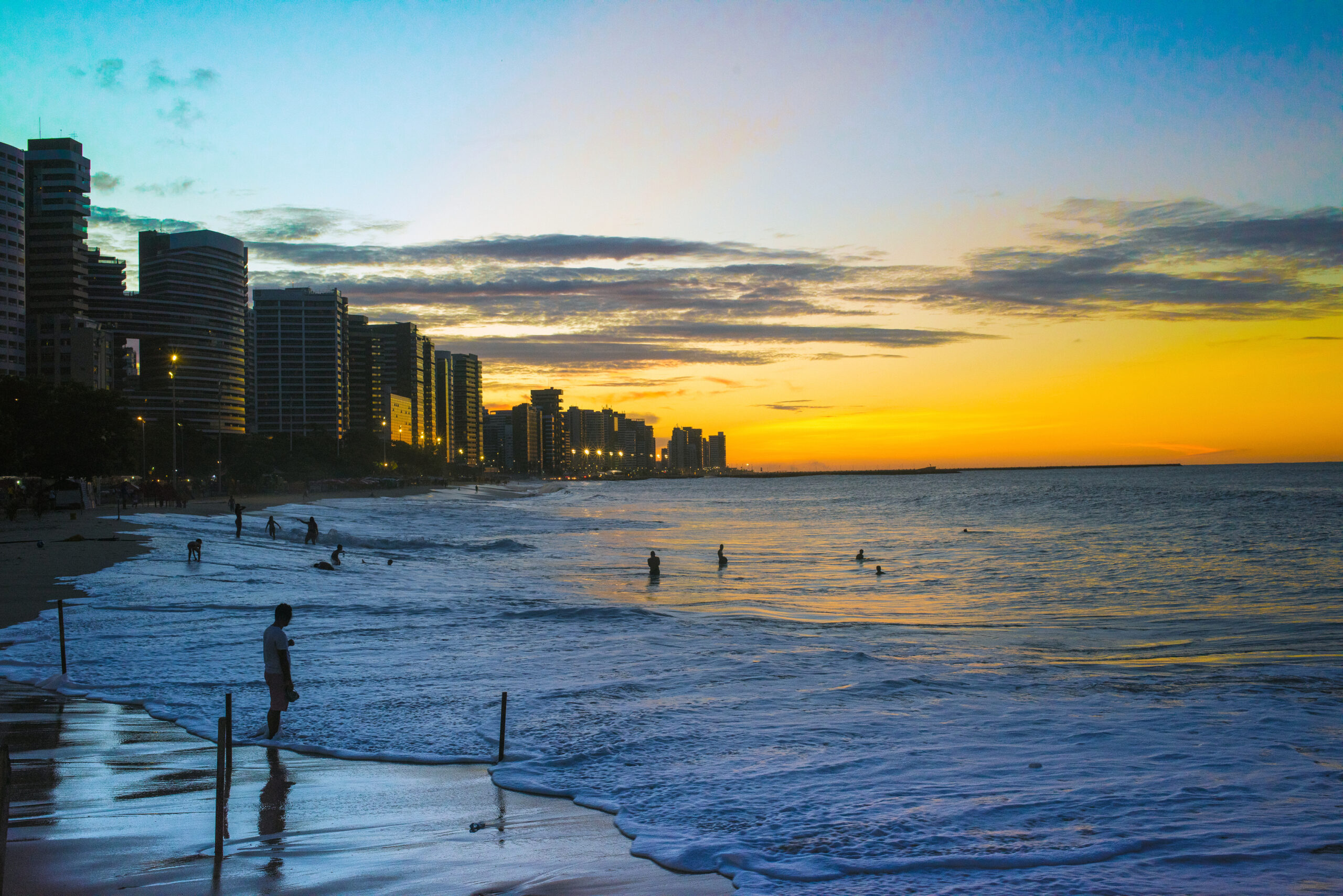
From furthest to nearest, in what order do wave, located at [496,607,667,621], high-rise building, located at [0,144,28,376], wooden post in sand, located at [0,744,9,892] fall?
high-rise building, located at [0,144,28,376]
wave, located at [496,607,667,621]
wooden post in sand, located at [0,744,9,892]

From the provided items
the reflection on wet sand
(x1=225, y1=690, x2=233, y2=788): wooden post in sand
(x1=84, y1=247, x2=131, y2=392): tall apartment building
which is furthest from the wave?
(x1=84, y1=247, x2=131, y2=392): tall apartment building

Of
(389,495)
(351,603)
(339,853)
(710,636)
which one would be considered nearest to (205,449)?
(389,495)

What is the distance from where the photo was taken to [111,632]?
16203 millimetres

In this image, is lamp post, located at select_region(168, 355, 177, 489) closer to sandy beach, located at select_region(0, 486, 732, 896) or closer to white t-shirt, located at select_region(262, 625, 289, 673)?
white t-shirt, located at select_region(262, 625, 289, 673)

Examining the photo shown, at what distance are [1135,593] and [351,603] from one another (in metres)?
22.3

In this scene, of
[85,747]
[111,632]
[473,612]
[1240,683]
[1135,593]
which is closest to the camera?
[85,747]

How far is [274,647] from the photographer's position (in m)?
10.2

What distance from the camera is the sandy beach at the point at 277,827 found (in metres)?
6.16

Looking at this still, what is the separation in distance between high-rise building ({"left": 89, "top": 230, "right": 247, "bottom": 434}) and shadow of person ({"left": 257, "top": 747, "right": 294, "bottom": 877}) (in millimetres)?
189697

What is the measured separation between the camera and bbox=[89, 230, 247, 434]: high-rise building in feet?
590

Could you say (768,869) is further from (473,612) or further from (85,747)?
(473,612)

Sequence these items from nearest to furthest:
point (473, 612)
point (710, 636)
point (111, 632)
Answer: point (111, 632)
point (710, 636)
point (473, 612)

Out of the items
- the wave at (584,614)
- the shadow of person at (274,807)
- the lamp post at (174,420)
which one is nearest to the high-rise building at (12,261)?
the lamp post at (174,420)

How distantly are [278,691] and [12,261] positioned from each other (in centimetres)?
17253
